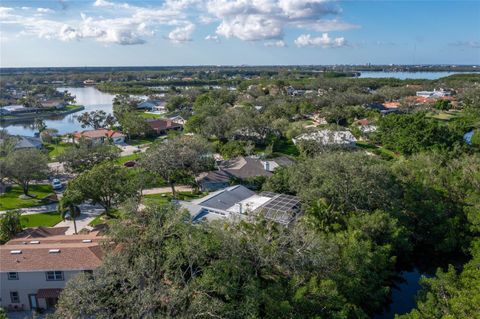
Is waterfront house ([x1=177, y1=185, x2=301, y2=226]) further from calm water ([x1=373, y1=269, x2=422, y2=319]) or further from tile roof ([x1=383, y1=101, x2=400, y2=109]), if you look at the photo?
tile roof ([x1=383, y1=101, x2=400, y2=109])

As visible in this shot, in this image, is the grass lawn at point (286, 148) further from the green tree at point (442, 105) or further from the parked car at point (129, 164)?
the green tree at point (442, 105)

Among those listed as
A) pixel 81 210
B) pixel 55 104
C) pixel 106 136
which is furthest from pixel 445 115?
pixel 55 104

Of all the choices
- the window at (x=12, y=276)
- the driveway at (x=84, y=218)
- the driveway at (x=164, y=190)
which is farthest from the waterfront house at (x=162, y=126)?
the window at (x=12, y=276)

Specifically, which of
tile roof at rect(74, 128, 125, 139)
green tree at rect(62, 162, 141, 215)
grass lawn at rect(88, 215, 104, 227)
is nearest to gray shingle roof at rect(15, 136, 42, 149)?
tile roof at rect(74, 128, 125, 139)

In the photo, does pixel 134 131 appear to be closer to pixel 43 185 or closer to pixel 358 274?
pixel 43 185

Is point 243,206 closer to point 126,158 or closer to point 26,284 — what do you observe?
point 26,284

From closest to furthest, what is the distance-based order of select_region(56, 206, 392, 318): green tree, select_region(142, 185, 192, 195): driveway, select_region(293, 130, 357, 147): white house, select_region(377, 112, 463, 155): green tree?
select_region(56, 206, 392, 318): green tree
select_region(142, 185, 192, 195): driveway
select_region(293, 130, 357, 147): white house
select_region(377, 112, 463, 155): green tree

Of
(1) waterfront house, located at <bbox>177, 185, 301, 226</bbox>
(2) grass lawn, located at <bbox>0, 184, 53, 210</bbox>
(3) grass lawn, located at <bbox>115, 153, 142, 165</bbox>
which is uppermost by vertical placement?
(1) waterfront house, located at <bbox>177, 185, 301, 226</bbox>
